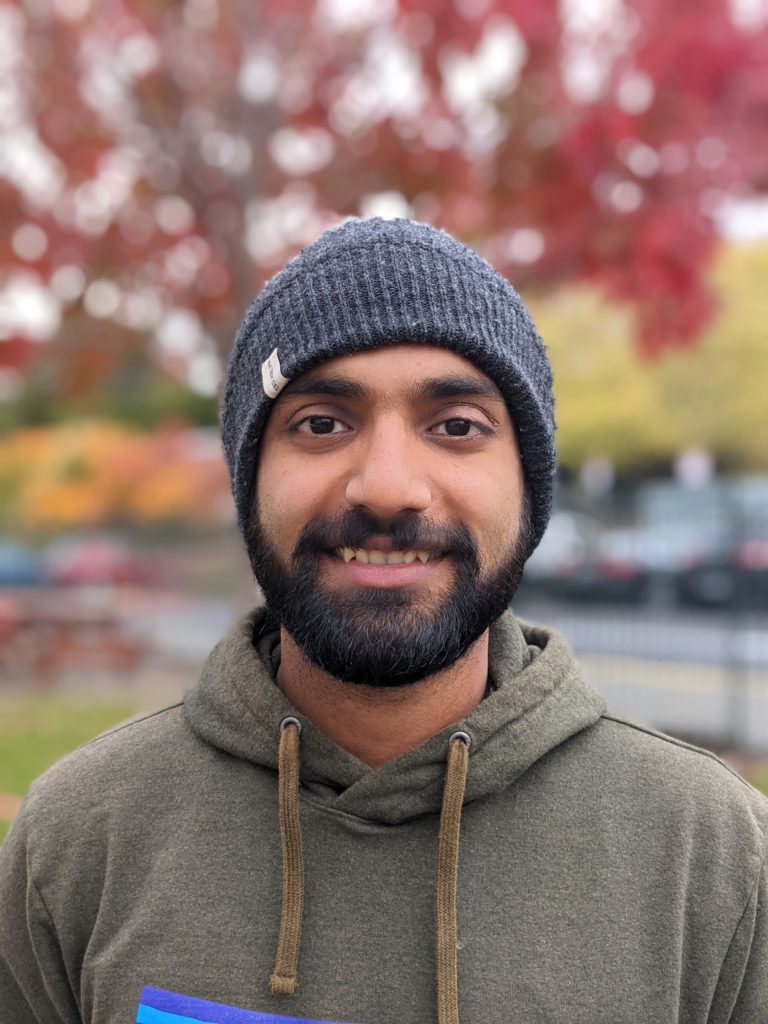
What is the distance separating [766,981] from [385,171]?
517 centimetres

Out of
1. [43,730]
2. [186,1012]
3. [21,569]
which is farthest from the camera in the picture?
[21,569]

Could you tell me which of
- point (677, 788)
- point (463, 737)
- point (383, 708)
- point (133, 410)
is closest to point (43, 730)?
point (383, 708)

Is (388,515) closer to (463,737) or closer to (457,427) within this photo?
(457,427)

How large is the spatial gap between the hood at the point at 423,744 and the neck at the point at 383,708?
6 cm

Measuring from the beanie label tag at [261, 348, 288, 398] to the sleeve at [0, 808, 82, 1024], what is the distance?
766 millimetres

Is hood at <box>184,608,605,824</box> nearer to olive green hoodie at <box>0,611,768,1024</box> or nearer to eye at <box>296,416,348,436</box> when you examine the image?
olive green hoodie at <box>0,611,768,1024</box>

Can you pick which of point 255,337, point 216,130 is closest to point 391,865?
point 255,337

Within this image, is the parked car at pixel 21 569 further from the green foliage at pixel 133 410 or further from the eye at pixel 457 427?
the eye at pixel 457 427

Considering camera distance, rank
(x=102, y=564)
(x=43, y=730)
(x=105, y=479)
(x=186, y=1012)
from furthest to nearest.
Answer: (x=105, y=479)
(x=102, y=564)
(x=43, y=730)
(x=186, y=1012)

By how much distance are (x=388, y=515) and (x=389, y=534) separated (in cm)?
3

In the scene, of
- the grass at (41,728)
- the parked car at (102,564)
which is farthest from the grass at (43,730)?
Answer: the parked car at (102,564)

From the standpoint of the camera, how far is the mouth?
162 centimetres

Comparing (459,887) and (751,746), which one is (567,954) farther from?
(751,746)

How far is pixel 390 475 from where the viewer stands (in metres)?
1.60
